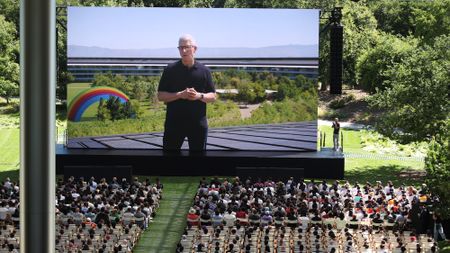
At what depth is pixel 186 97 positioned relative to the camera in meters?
27.3

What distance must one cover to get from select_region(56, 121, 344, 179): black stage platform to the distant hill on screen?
2619 mm

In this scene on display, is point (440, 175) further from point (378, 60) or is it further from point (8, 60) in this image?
point (8, 60)

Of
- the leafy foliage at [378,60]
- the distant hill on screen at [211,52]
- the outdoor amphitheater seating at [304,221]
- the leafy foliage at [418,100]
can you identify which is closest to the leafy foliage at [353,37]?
the leafy foliage at [378,60]

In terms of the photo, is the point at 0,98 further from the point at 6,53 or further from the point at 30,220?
the point at 30,220

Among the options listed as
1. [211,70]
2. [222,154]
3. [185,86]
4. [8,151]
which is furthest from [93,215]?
[8,151]

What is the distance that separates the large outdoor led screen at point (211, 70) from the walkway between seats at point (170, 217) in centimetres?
206

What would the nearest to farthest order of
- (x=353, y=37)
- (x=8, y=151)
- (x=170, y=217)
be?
(x=170, y=217) < (x=8, y=151) < (x=353, y=37)

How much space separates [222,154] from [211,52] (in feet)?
12.4

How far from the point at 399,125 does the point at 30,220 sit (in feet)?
85.0

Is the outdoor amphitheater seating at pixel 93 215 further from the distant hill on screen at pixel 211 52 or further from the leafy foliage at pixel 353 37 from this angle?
the leafy foliage at pixel 353 37

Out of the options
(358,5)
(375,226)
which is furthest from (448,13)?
(375,226)

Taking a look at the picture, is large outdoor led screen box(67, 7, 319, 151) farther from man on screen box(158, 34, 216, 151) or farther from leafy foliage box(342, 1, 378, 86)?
leafy foliage box(342, 1, 378, 86)

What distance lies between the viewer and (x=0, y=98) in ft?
151

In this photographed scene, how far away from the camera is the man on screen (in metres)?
27.2
